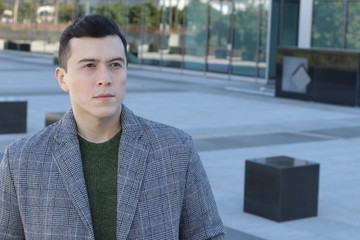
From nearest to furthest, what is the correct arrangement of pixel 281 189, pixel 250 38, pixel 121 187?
pixel 121 187
pixel 281 189
pixel 250 38

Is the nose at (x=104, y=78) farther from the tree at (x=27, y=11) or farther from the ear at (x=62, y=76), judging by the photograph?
the tree at (x=27, y=11)

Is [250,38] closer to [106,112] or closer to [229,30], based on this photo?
[229,30]

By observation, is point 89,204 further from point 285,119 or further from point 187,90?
point 187,90

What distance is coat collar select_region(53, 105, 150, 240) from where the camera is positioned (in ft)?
6.92

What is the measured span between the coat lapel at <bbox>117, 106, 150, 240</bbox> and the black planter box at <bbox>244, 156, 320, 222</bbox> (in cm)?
613

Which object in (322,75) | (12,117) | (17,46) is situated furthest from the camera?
(17,46)

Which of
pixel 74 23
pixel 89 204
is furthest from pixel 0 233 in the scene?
pixel 74 23

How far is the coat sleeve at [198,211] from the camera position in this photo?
2254mm

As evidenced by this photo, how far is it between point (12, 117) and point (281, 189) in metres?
6.85

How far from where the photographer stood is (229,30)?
28.0 meters

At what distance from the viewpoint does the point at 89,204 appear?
2.14 m

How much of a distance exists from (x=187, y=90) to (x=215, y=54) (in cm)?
574

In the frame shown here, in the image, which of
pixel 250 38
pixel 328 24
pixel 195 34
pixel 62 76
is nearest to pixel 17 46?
pixel 195 34

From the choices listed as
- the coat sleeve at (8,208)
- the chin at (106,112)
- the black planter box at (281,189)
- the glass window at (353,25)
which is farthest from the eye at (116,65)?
the glass window at (353,25)
